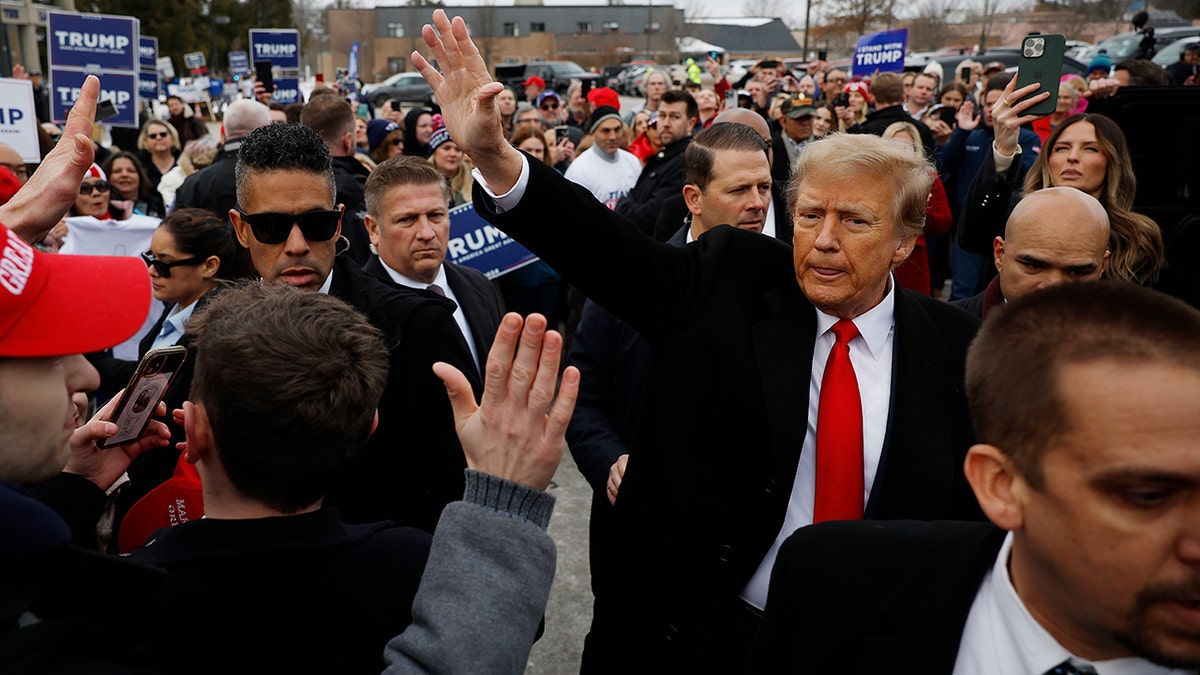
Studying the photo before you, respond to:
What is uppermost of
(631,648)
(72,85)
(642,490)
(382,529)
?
(72,85)

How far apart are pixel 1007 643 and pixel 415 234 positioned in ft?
9.50

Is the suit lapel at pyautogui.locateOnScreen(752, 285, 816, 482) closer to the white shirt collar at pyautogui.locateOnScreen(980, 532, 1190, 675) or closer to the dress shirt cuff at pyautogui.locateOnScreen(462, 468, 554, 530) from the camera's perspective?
the white shirt collar at pyautogui.locateOnScreen(980, 532, 1190, 675)

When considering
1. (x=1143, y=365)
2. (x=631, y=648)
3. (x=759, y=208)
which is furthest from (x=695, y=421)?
(x=759, y=208)

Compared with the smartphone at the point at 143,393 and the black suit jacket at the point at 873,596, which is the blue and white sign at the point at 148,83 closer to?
the smartphone at the point at 143,393

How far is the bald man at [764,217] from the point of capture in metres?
4.38

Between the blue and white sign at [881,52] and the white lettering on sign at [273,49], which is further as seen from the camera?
the white lettering on sign at [273,49]

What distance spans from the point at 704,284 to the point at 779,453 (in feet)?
1.46

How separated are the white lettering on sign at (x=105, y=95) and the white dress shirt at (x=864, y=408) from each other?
823cm

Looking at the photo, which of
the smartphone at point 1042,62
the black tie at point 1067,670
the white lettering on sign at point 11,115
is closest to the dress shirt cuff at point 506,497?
the black tie at point 1067,670

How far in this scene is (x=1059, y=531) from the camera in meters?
1.31

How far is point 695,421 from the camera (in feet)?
7.25

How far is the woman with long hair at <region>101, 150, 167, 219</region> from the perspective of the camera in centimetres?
680

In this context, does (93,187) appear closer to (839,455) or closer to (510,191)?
(510,191)

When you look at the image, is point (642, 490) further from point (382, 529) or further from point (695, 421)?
point (382, 529)
